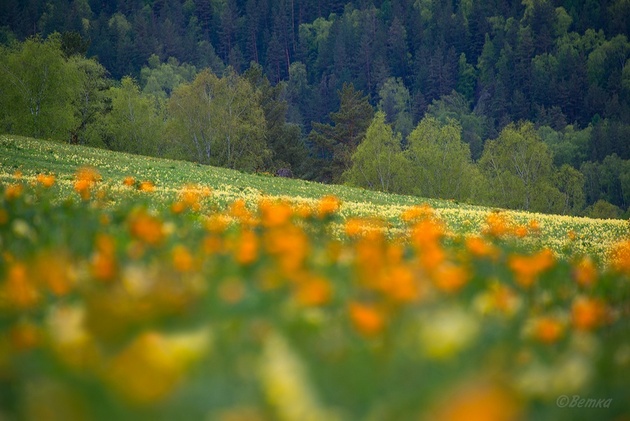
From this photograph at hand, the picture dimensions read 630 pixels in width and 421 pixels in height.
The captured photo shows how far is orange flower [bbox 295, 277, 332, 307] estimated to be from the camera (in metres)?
3.59

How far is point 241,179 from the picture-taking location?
40750 millimetres

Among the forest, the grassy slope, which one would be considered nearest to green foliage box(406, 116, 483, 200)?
the forest

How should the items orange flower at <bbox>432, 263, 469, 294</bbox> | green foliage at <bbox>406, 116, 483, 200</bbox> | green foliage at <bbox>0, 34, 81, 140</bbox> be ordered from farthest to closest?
1. green foliage at <bbox>406, 116, 483, 200</bbox>
2. green foliage at <bbox>0, 34, 81, 140</bbox>
3. orange flower at <bbox>432, 263, 469, 294</bbox>

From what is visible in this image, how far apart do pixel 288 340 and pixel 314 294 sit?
0.97 feet

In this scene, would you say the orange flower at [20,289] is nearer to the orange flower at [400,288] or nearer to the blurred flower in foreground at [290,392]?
the blurred flower in foreground at [290,392]

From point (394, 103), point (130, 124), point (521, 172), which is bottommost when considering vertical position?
point (394, 103)

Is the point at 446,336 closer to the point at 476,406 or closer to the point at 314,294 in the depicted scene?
the point at 314,294

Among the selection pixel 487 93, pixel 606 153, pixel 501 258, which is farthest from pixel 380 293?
pixel 487 93

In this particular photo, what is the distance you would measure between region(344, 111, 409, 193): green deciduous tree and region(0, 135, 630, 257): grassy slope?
123ft

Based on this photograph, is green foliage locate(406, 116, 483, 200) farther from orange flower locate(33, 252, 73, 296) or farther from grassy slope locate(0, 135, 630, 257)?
orange flower locate(33, 252, 73, 296)

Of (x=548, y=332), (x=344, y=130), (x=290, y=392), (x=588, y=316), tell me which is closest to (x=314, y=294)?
(x=290, y=392)

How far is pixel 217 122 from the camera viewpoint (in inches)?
2972

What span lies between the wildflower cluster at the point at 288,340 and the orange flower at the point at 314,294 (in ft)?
0.04

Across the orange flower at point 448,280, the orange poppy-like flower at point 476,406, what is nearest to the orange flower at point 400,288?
the orange flower at point 448,280
